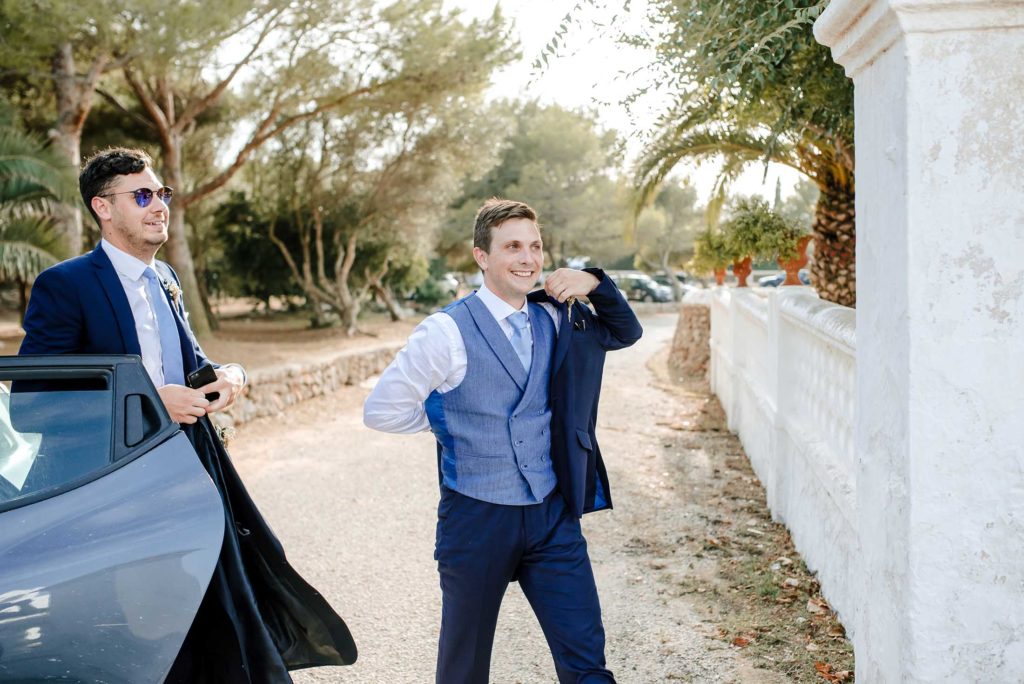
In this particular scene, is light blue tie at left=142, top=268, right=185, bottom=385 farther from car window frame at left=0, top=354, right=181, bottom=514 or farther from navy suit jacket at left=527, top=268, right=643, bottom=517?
navy suit jacket at left=527, top=268, right=643, bottom=517

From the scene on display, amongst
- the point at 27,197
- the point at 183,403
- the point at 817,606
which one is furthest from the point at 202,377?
the point at 27,197

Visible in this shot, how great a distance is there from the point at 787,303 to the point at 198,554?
4596 millimetres

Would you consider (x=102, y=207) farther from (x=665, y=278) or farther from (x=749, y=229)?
(x=665, y=278)

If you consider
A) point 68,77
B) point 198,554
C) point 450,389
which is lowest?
point 198,554

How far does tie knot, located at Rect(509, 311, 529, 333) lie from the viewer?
2818 mm

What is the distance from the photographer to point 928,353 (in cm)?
216

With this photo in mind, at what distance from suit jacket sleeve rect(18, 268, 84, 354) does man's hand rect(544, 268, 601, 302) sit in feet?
4.90

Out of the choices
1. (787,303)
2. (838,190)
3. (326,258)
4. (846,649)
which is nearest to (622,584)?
(846,649)

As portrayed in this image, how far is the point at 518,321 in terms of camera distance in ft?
9.27

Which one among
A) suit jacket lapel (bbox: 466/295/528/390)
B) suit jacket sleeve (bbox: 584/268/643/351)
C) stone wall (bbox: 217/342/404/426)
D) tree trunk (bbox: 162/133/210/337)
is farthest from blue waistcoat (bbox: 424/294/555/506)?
tree trunk (bbox: 162/133/210/337)

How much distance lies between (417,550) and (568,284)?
135 inches

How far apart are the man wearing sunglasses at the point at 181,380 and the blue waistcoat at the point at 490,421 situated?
68cm

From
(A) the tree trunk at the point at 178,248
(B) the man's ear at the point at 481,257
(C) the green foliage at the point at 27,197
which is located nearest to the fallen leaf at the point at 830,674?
(B) the man's ear at the point at 481,257

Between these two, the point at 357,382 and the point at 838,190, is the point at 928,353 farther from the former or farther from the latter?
the point at 357,382
